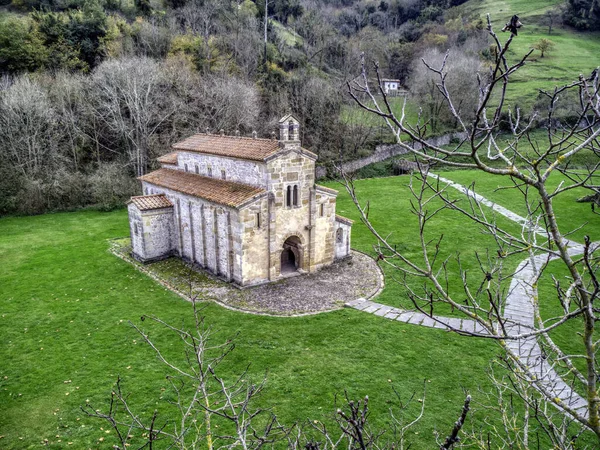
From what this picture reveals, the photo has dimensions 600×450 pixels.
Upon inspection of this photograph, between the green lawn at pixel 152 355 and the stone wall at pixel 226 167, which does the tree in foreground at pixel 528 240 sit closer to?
the green lawn at pixel 152 355

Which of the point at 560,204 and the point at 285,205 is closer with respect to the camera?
the point at 285,205

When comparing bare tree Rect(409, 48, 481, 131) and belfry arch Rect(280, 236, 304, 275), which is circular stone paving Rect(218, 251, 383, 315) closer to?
belfry arch Rect(280, 236, 304, 275)

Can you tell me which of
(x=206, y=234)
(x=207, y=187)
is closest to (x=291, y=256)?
(x=206, y=234)

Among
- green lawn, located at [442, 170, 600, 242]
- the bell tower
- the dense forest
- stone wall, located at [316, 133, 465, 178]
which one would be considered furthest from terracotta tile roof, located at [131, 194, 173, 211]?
stone wall, located at [316, 133, 465, 178]

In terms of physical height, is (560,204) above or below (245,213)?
below

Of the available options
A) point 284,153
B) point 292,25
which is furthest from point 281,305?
point 292,25

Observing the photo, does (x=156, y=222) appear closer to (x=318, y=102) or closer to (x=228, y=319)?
(x=228, y=319)

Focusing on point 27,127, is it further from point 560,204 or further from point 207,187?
point 560,204
